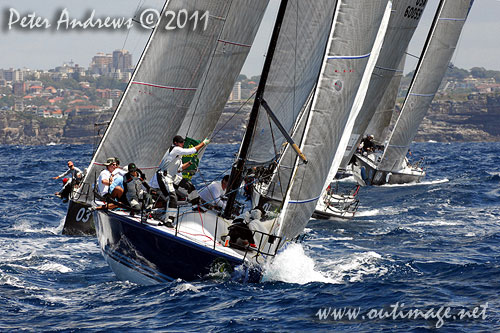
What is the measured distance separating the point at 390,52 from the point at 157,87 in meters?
12.3

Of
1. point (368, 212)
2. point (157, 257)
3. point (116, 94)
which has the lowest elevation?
point (116, 94)

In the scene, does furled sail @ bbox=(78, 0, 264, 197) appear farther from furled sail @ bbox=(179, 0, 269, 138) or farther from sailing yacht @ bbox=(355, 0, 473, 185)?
sailing yacht @ bbox=(355, 0, 473, 185)

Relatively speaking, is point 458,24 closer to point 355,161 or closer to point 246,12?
point 355,161

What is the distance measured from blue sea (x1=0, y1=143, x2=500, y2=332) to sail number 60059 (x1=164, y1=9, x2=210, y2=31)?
4733 millimetres

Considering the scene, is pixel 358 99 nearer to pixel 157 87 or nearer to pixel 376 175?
pixel 157 87

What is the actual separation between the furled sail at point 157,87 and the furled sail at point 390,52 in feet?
34.1

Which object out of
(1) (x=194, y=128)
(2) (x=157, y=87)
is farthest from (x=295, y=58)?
(1) (x=194, y=128)

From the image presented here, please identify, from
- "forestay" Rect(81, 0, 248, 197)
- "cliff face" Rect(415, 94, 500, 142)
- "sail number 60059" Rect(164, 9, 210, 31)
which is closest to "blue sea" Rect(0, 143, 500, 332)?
"forestay" Rect(81, 0, 248, 197)

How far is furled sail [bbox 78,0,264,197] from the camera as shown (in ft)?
51.0

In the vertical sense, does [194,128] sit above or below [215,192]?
above

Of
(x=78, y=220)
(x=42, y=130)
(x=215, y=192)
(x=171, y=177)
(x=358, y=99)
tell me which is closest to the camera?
(x=358, y=99)

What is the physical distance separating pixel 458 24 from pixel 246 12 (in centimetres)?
1417

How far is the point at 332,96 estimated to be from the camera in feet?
38.1

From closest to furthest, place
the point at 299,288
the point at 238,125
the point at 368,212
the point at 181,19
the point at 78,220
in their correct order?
the point at 299,288 < the point at 181,19 < the point at 78,220 < the point at 368,212 < the point at 238,125
